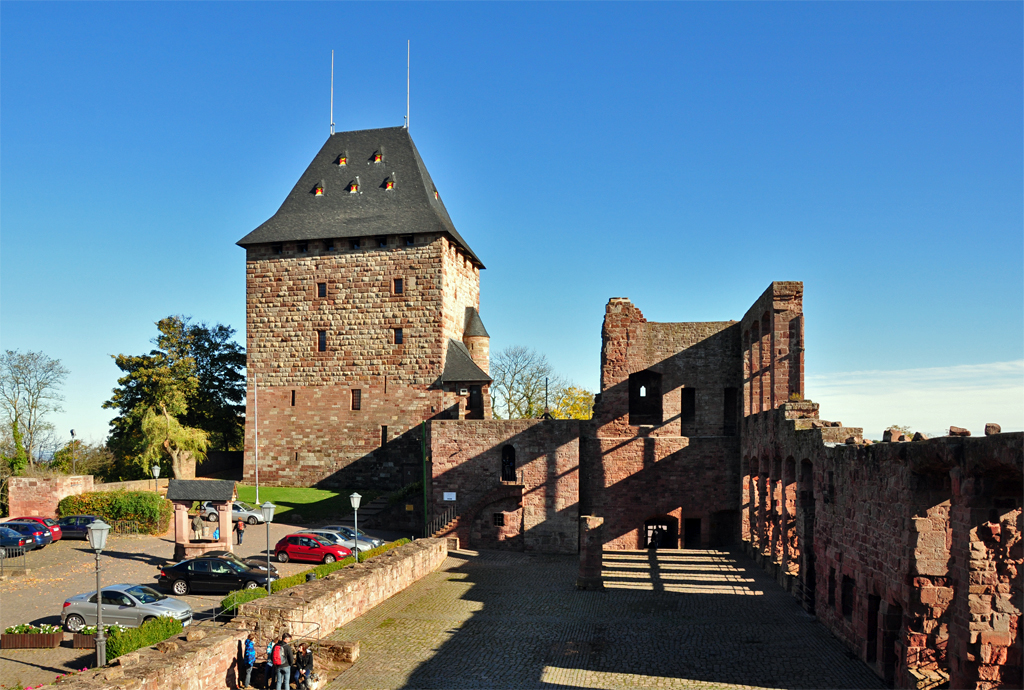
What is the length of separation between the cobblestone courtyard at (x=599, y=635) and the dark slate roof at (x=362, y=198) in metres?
19.8

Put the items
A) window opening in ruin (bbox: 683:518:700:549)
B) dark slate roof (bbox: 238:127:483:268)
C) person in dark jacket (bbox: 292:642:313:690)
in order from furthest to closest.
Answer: dark slate roof (bbox: 238:127:483:268) < window opening in ruin (bbox: 683:518:700:549) < person in dark jacket (bbox: 292:642:313:690)

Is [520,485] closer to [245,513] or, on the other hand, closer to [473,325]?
[245,513]

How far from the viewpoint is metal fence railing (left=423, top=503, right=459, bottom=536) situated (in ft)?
96.4

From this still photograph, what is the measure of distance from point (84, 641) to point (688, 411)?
22.3 meters

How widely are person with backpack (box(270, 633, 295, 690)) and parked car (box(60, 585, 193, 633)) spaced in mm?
4723

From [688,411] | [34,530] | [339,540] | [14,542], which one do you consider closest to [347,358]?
[339,540]

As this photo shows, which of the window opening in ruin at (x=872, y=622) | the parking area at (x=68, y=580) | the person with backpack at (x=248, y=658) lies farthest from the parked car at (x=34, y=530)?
the window opening in ruin at (x=872, y=622)

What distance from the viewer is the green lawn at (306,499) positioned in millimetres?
33406

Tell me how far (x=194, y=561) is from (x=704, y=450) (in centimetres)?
1852

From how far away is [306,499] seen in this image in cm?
3588

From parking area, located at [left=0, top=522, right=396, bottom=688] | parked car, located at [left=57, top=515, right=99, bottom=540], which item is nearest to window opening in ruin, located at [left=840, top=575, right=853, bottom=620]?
parking area, located at [left=0, top=522, right=396, bottom=688]

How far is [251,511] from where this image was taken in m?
33.4

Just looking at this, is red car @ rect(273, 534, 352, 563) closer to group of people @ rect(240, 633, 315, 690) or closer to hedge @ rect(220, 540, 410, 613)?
hedge @ rect(220, 540, 410, 613)

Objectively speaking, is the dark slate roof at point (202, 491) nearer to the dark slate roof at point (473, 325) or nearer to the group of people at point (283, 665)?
the group of people at point (283, 665)
